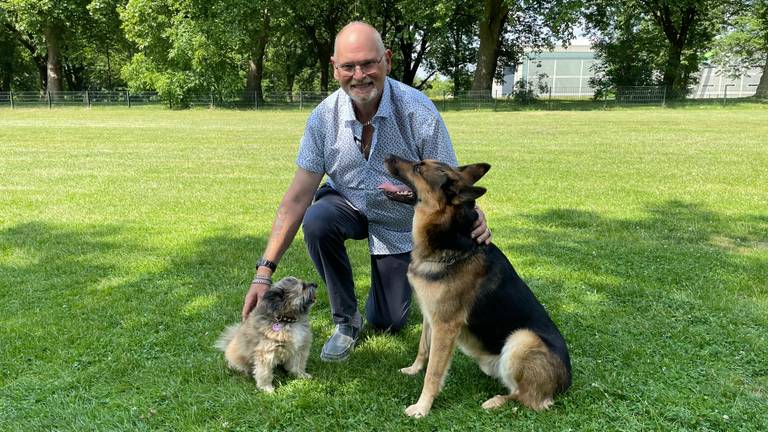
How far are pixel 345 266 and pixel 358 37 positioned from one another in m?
1.83

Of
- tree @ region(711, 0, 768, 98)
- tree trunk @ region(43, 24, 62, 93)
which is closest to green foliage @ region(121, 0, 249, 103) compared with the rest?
tree trunk @ region(43, 24, 62, 93)

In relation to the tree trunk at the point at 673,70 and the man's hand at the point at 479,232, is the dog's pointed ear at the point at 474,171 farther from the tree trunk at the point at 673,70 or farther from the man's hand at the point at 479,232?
the tree trunk at the point at 673,70

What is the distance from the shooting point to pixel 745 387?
3.64 metres

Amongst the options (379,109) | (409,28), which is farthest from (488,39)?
(379,109)

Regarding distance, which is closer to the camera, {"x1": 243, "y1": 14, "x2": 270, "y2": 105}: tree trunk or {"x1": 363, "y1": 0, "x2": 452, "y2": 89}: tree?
→ {"x1": 363, "y1": 0, "x2": 452, "y2": 89}: tree

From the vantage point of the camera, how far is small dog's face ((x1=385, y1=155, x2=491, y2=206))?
3412 millimetres

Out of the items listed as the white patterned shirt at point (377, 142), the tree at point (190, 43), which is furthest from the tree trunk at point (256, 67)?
the white patterned shirt at point (377, 142)

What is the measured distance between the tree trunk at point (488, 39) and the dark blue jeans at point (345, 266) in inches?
1374

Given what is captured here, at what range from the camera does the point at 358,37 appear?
3744 mm

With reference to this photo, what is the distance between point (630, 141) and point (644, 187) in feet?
25.7

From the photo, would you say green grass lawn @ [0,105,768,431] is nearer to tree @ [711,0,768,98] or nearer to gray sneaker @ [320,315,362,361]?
gray sneaker @ [320,315,362,361]

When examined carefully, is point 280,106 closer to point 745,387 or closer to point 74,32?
point 74,32

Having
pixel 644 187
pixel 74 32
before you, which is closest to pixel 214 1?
pixel 74 32

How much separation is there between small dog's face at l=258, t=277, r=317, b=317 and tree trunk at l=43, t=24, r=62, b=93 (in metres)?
45.7
